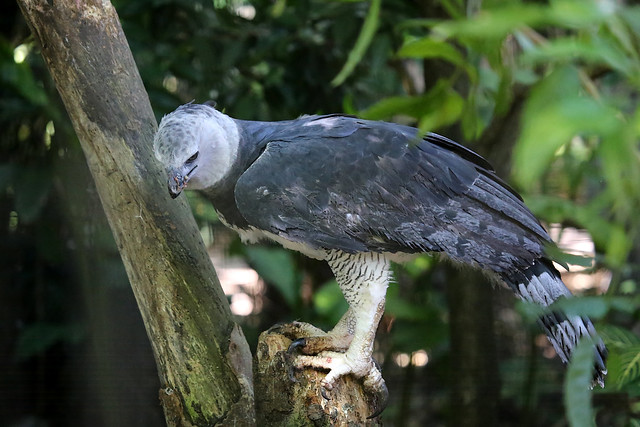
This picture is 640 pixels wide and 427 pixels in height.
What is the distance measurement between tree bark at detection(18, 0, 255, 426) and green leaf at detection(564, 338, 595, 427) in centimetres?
123

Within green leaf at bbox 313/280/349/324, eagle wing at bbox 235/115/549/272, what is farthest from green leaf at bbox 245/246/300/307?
eagle wing at bbox 235/115/549/272

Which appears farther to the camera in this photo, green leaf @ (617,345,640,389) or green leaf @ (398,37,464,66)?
green leaf @ (617,345,640,389)

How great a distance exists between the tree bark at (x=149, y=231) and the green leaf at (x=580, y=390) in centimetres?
123

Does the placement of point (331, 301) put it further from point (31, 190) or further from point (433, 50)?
point (433, 50)

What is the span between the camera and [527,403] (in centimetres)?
292

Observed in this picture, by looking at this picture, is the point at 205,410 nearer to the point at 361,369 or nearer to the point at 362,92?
the point at 361,369

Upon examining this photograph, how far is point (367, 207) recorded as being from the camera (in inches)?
61.1

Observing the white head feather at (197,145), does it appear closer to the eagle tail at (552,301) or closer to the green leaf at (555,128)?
the eagle tail at (552,301)

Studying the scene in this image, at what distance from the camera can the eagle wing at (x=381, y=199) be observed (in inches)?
59.3

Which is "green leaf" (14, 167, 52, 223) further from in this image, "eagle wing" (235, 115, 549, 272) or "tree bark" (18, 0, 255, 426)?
"eagle wing" (235, 115, 549, 272)

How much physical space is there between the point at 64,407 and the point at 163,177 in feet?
5.71

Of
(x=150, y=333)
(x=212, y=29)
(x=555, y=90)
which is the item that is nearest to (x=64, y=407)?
(x=150, y=333)

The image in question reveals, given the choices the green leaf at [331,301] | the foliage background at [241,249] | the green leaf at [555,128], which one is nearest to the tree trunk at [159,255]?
the foliage background at [241,249]

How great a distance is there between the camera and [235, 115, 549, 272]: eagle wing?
4.94 feet
